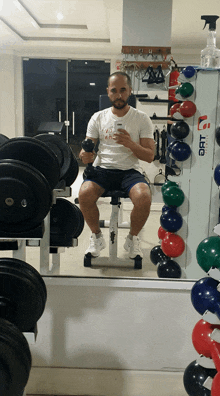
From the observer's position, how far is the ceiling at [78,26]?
4.66 m

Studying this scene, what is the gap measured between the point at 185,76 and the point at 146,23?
239 cm

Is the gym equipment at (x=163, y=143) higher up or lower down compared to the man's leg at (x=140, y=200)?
higher up

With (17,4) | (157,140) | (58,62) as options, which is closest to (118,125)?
(157,140)

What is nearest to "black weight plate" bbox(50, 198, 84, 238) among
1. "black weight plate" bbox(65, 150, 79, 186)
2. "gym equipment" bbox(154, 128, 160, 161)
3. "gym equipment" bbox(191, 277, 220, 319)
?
"black weight plate" bbox(65, 150, 79, 186)

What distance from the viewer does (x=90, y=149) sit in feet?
7.47

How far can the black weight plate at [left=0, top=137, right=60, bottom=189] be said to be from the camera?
1.06 m

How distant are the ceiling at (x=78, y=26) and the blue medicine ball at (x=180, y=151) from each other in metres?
3.02

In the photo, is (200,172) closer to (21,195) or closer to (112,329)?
(112,329)

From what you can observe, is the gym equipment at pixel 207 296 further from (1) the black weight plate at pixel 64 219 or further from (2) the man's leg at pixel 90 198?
(2) the man's leg at pixel 90 198

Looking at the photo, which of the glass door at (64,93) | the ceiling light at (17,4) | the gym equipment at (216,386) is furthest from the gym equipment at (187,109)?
the glass door at (64,93)

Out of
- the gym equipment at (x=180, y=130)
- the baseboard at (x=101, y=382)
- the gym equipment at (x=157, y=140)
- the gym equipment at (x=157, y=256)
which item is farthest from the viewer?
the gym equipment at (x=157, y=140)

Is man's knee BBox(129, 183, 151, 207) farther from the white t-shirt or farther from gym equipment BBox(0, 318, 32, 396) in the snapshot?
gym equipment BBox(0, 318, 32, 396)

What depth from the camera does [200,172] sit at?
1823 millimetres

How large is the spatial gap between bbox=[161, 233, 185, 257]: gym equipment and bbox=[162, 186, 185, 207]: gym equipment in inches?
7.2
